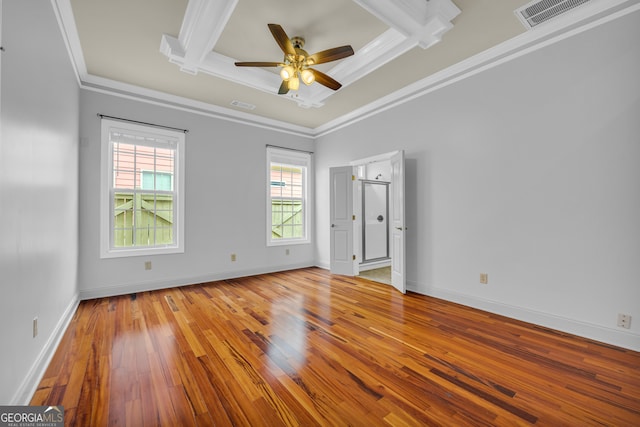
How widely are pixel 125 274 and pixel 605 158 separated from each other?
18.8 feet

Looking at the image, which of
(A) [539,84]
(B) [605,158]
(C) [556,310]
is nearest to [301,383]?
(C) [556,310]

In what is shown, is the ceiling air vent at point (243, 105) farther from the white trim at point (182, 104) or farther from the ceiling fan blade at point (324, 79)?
the ceiling fan blade at point (324, 79)

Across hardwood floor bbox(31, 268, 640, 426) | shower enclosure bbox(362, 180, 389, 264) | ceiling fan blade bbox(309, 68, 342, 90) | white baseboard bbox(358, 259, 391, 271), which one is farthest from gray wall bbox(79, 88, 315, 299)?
ceiling fan blade bbox(309, 68, 342, 90)

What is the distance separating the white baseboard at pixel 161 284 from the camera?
3657 millimetres

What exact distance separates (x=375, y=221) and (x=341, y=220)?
3.41 ft

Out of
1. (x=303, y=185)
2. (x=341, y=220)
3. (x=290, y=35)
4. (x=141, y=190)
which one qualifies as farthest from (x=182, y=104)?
(x=341, y=220)

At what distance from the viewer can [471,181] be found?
3324 mm

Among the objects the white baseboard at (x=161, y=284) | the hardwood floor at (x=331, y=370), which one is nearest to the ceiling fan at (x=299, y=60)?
the hardwood floor at (x=331, y=370)

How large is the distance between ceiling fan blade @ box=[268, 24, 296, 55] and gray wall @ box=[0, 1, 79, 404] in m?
1.60

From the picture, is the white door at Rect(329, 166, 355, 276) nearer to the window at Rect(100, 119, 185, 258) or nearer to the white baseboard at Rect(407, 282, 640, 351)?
the white baseboard at Rect(407, 282, 640, 351)

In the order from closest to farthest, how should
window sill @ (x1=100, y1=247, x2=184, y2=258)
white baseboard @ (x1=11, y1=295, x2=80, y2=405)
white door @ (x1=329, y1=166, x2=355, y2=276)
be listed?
white baseboard @ (x1=11, y1=295, x2=80, y2=405), window sill @ (x1=100, y1=247, x2=184, y2=258), white door @ (x1=329, y1=166, x2=355, y2=276)

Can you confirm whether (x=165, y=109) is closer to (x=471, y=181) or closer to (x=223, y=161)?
(x=223, y=161)

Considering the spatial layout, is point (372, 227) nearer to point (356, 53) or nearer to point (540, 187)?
point (540, 187)

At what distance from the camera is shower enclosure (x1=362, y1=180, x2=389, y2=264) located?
5629 millimetres
